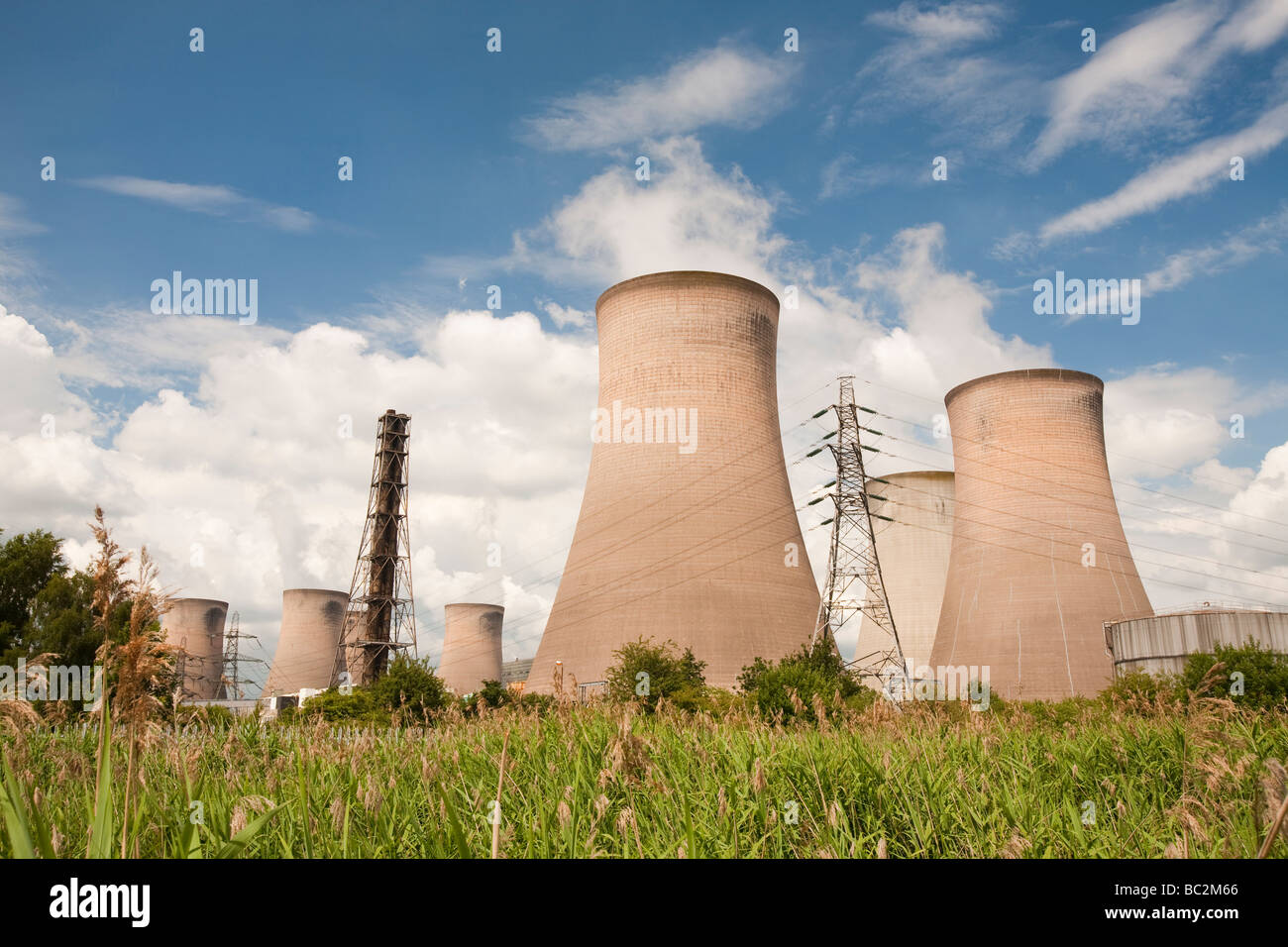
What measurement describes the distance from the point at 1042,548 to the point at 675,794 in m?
25.3

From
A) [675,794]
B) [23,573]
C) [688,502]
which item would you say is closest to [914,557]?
[688,502]

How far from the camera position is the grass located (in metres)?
2.20

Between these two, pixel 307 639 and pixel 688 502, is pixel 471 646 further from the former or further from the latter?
pixel 688 502

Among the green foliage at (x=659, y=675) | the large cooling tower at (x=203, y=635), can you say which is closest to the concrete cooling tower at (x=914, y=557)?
the green foliage at (x=659, y=675)

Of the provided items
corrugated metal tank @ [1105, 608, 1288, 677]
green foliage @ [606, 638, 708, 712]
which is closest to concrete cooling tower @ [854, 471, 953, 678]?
corrugated metal tank @ [1105, 608, 1288, 677]

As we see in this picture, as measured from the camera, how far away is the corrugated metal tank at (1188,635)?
21.8 meters

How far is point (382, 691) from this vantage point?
18047mm

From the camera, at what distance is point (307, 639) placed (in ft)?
133

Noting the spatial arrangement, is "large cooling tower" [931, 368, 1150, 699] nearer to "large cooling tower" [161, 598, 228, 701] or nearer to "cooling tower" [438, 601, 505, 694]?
"cooling tower" [438, 601, 505, 694]

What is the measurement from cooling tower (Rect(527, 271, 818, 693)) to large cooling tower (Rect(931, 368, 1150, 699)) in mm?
6418

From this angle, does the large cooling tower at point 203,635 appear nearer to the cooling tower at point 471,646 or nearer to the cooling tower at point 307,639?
the cooling tower at point 307,639

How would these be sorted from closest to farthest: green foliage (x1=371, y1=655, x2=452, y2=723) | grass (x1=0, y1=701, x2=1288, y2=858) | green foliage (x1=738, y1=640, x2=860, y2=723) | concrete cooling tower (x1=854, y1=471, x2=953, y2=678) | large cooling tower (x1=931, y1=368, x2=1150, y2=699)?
grass (x1=0, y1=701, x2=1288, y2=858) < green foliage (x1=738, y1=640, x2=860, y2=723) < green foliage (x1=371, y1=655, x2=452, y2=723) < large cooling tower (x1=931, y1=368, x2=1150, y2=699) < concrete cooling tower (x1=854, y1=471, x2=953, y2=678)
